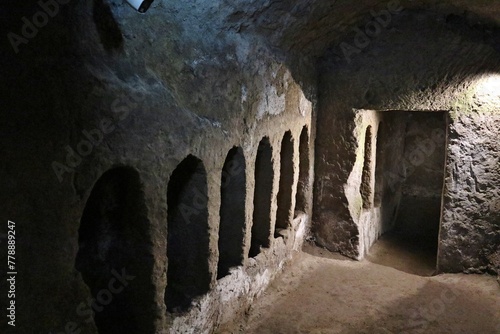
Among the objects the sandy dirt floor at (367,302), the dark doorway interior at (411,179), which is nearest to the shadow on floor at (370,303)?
the sandy dirt floor at (367,302)

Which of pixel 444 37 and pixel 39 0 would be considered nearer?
pixel 39 0

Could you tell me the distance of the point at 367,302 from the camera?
5.04 m

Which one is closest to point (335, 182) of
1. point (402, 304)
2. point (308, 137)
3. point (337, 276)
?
point (308, 137)

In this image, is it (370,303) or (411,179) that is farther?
(411,179)

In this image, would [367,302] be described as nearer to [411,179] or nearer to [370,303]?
[370,303]

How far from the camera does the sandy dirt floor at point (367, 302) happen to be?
449 centimetres

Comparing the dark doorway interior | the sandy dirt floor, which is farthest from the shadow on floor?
the dark doorway interior

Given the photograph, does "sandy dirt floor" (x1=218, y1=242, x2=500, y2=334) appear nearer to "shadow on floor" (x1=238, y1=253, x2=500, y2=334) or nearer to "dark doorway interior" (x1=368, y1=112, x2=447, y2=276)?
"shadow on floor" (x1=238, y1=253, x2=500, y2=334)

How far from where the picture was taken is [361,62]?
240 inches

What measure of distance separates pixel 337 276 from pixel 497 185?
7.55ft

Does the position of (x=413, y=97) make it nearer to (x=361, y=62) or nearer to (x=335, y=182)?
(x=361, y=62)

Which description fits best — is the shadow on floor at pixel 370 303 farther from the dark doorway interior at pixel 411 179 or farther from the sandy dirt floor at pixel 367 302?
the dark doorway interior at pixel 411 179

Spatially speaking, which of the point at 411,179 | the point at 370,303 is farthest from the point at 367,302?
the point at 411,179

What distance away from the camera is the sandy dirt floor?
4492 mm
